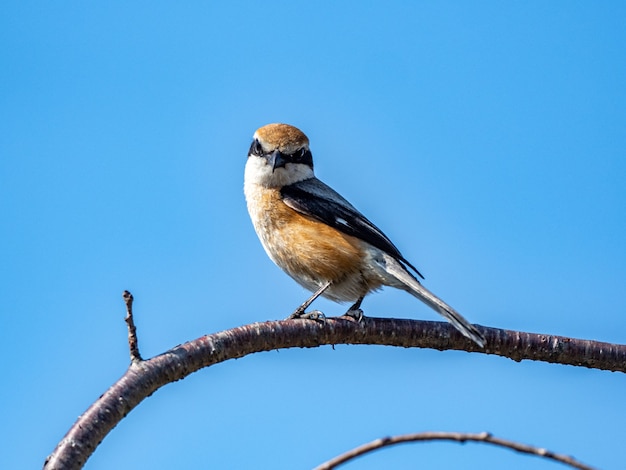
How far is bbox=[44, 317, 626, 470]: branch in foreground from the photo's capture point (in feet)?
11.4

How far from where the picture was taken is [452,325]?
4.89 m

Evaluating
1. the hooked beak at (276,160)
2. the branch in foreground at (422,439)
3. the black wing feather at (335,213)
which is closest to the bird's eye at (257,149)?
the hooked beak at (276,160)

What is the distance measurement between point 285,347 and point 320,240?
176 centimetres

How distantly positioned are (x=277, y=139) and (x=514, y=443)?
16.0 feet

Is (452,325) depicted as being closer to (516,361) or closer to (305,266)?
(516,361)

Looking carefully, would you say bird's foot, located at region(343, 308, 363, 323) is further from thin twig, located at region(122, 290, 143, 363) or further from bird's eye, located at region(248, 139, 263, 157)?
bird's eye, located at region(248, 139, 263, 157)

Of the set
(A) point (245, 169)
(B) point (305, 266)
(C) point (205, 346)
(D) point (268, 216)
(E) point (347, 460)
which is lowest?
(E) point (347, 460)

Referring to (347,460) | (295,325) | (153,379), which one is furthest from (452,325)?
(347,460)

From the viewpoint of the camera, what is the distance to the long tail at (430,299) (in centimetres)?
477

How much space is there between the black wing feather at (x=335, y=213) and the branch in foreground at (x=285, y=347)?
1201 mm

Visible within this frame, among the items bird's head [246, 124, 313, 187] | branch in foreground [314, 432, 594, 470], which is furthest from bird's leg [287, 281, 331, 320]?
branch in foreground [314, 432, 594, 470]

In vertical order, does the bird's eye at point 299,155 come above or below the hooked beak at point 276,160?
above

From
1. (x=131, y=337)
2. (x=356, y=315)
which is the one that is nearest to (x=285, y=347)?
(x=356, y=315)

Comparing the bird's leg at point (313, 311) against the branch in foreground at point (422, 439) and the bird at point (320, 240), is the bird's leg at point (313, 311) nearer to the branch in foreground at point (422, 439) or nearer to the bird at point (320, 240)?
the bird at point (320, 240)
